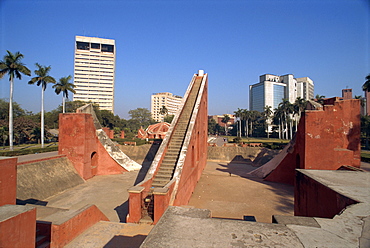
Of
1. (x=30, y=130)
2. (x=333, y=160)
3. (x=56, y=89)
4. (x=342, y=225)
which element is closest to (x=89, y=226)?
(x=342, y=225)

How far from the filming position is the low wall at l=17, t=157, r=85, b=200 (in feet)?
29.1

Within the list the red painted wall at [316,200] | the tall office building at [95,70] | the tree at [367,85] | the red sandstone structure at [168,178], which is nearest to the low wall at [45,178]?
the red sandstone structure at [168,178]

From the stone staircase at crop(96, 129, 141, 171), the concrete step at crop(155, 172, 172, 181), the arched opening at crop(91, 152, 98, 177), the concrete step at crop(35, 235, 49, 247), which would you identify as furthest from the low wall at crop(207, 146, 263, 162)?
the concrete step at crop(35, 235, 49, 247)

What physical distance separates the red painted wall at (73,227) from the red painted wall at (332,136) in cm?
805

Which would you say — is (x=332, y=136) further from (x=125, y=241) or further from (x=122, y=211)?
(x=122, y=211)

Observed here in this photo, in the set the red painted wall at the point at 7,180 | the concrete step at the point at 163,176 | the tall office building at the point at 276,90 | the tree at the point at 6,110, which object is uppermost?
the tall office building at the point at 276,90

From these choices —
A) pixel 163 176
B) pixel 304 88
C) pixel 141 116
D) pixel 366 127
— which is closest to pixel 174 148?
pixel 163 176

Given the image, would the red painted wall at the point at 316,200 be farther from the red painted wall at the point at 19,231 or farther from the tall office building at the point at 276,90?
the tall office building at the point at 276,90

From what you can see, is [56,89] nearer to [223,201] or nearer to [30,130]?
[30,130]

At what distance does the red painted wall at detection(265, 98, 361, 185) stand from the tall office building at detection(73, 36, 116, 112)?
86.7m

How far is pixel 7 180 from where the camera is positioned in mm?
5688

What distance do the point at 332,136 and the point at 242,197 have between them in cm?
444

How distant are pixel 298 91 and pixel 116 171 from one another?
10077 centimetres

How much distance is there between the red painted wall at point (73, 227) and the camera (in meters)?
4.41
